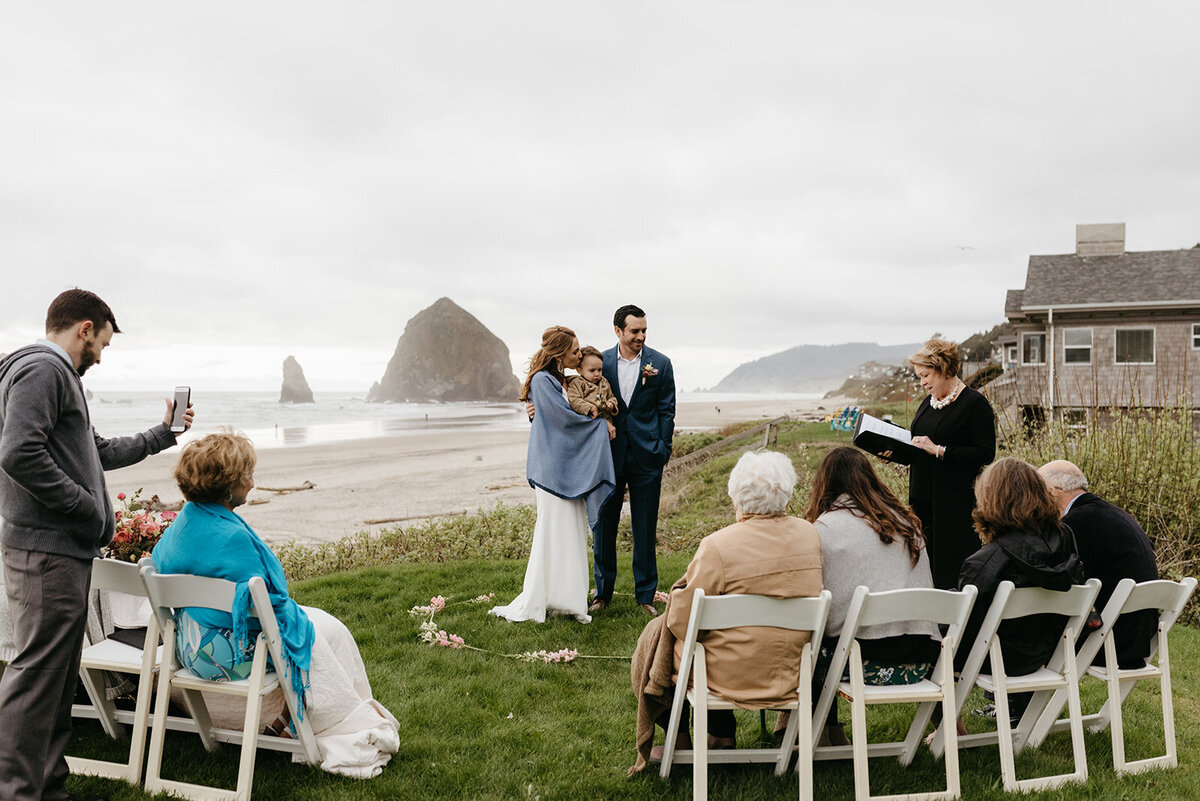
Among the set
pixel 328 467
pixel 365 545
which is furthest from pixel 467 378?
pixel 365 545

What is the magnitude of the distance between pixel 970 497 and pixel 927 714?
1.79m

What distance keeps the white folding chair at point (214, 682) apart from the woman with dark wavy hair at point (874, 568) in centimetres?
237

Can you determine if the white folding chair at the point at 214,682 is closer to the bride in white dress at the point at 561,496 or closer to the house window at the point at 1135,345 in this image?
the bride in white dress at the point at 561,496

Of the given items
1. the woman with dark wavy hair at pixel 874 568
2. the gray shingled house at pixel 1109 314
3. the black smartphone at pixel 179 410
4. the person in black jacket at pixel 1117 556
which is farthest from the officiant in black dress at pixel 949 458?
the gray shingled house at pixel 1109 314

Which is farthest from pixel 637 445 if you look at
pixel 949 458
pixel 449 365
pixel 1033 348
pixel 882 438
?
pixel 449 365

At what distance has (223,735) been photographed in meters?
3.67

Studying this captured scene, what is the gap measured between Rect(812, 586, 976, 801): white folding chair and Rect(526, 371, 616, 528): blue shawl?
2938 mm

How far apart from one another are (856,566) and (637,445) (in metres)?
3.09

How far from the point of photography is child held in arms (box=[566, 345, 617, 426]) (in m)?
6.26

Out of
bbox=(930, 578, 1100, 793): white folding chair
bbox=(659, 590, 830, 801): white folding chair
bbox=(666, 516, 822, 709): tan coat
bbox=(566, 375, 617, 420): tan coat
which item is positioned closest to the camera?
bbox=(659, 590, 830, 801): white folding chair

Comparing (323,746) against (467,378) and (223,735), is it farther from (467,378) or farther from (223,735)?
(467,378)

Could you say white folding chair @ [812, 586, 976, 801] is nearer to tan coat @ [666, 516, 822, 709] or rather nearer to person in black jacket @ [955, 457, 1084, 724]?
tan coat @ [666, 516, 822, 709]

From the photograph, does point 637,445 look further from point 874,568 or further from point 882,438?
point 874,568

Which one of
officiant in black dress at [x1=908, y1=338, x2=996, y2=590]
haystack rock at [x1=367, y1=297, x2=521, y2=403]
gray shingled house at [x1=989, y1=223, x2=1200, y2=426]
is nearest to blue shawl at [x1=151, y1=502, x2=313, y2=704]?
officiant in black dress at [x1=908, y1=338, x2=996, y2=590]
